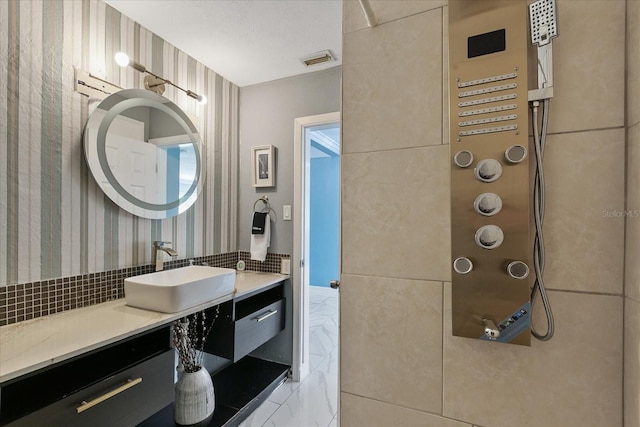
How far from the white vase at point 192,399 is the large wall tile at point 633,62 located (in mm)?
2052

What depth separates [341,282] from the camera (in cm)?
83

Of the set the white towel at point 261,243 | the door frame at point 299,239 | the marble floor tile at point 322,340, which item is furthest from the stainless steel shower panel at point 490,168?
the marble floor tile at point 322,340

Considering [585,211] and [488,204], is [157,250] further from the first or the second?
[585,211]

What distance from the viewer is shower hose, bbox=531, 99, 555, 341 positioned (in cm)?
60

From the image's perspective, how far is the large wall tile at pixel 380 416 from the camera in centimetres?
71

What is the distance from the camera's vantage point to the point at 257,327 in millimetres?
1898

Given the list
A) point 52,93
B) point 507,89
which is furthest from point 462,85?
point 52,93

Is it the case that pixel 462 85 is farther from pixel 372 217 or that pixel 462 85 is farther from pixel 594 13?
pixel 372 217

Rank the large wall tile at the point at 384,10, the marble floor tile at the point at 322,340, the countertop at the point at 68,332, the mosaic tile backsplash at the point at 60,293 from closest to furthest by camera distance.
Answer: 1. the large wall tile at the point at 384,10
2. the countertop at the point at 68,332
3. the mosaic tile backsplash at the point at 60,293
4. the marble floor tile at the point at 322,340

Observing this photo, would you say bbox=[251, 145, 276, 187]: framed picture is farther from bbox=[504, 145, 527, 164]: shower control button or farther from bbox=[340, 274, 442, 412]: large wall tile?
bbox=[504, 145, 527, 164]: shower control button

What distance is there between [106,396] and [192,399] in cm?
69

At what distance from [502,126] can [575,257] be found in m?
0.32

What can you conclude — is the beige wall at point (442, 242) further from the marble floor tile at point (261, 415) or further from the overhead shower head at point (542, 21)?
the marble floor tile at point (261, 415)

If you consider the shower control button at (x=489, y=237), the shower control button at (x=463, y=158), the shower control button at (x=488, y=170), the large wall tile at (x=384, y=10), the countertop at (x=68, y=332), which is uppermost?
the large wall tile at (x=384, y=10)
